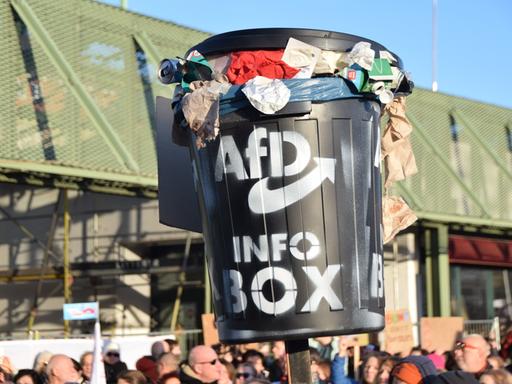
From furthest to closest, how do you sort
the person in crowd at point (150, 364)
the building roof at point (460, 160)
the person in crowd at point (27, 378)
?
1. the building roof at point (460, 160)
2. the person in crowd at point (150, 364)
3. the person in crowd at point (27, 378)

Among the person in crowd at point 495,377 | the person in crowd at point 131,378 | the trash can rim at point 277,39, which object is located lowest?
the person in crowd at point 495,377

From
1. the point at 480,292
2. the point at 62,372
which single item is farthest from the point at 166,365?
the point at 480,292

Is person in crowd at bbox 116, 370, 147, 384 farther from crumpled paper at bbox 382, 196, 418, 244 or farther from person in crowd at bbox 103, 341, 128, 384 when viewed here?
crumpled paper at bbox 382, 196, 418, 244

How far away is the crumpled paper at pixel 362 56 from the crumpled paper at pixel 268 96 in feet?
0.93

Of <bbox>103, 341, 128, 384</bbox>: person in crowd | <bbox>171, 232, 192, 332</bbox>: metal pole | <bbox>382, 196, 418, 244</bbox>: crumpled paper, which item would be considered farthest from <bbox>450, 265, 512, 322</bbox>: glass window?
<bbox>382, 196, 418, 244</bbox>: crumpled paper

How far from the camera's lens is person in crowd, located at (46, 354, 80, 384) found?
686 cm

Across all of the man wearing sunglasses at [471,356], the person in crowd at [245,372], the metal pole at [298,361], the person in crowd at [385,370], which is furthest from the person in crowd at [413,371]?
the person in crowd at [245,372]

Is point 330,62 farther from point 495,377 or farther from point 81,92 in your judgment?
point 81,92

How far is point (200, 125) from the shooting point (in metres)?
3.81

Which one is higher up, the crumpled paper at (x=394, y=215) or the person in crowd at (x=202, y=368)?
the crumpled paper at (x=394, y=215)

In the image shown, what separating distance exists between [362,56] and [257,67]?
365mm

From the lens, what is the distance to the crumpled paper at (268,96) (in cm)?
368

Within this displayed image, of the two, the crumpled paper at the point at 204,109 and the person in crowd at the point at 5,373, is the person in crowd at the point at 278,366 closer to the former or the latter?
the person in crowd at the point at 5,373

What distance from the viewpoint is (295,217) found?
371 cm
